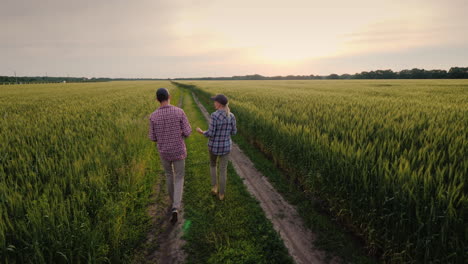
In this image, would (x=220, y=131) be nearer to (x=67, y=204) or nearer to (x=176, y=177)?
(x=176, y=177)

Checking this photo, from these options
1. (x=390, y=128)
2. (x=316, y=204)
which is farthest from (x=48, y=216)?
(x=390, y=128)

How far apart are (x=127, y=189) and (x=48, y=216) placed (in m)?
2.03

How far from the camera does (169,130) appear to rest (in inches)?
161

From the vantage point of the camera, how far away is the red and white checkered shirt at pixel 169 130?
4035 millimetres

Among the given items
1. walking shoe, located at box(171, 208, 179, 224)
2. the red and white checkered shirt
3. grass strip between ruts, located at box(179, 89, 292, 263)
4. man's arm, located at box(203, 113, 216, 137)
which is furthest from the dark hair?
grass strip between ruts, located at box(179, 89, 292, 263)

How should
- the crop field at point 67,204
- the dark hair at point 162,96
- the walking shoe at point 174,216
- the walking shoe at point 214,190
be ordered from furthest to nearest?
the walking shoe at point 214,190 < the walking shoe at point 174,216 < the dark hair at point 162,96 < the crop field at point 67,204

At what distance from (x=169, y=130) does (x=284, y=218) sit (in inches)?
120

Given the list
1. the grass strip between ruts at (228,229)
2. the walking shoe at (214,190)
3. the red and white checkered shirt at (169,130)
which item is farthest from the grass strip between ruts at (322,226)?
the red and white checkered shirt at (169,130)

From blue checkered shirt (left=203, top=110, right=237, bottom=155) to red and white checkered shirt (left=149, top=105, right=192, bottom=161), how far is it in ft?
1.90

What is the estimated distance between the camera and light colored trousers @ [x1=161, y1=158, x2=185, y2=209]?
14.4 feet

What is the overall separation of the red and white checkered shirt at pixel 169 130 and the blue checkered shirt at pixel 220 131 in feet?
1.90

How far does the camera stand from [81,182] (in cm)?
334

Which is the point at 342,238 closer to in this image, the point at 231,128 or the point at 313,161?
the point at 313,161

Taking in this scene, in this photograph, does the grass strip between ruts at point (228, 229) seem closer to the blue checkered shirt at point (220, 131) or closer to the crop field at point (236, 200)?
the crop field at point (236, 200)
